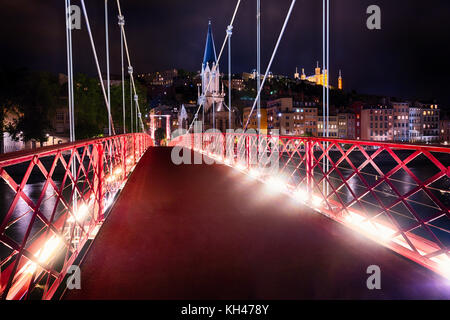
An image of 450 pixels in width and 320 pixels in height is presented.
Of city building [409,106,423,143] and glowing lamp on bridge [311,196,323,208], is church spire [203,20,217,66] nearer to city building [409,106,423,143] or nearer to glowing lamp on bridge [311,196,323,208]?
city building [409,106,423,143]

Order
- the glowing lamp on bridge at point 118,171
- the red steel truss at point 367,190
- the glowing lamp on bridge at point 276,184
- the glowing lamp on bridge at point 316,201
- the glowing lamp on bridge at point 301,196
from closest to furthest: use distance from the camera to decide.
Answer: the red steel truss at point 367,190, the glowing lamp on bridge at point 316,201, the glowing lamp on bridge at point 301,196, the glowing lamp on bridge at point 276,184, the glowing lamp on bridge at point 118,171

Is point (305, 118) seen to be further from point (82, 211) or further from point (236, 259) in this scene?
point (236, 259)

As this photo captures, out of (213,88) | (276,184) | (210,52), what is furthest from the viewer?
(213,88)

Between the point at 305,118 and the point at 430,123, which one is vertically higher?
the point at 305,118

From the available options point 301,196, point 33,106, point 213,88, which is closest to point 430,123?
point 213,88

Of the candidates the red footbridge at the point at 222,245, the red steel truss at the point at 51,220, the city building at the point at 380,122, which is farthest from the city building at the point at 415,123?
the red steel truss at the point at 51,220

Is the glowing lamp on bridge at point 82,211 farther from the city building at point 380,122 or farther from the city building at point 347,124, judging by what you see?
the city building at point 380,122

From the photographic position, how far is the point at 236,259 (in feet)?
7.94

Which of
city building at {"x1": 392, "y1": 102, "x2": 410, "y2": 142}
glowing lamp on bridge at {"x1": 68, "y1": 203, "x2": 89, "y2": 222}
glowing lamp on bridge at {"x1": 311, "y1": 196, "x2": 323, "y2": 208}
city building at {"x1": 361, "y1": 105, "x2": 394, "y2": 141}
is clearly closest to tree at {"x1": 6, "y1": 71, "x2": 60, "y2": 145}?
glowing lamp on bridge at {"x1": 68, "y1": 203, "x2": 89, "y2": 222}

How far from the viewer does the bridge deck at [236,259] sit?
1987 millimetres

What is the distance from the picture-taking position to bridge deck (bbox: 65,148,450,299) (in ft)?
6.52
